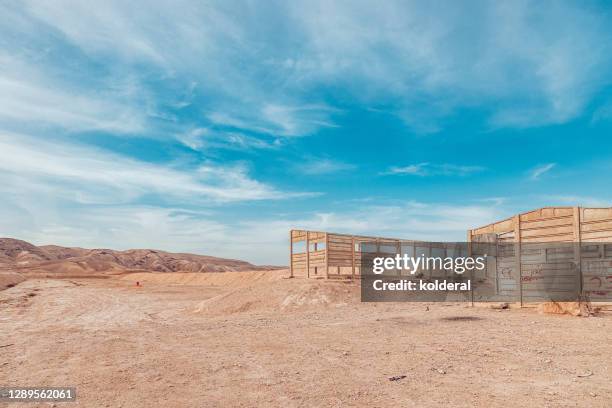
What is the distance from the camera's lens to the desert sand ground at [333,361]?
18.8 feet

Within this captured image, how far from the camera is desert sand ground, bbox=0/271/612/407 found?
5742 millimetres

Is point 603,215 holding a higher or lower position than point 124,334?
higher

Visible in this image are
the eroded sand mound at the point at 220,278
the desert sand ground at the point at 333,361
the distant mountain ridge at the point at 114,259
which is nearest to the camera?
the desert sand ground at the point at 333,361

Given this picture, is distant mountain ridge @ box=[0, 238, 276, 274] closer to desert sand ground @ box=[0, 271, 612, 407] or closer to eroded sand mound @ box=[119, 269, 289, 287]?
eroded sand mound @ box=[119, 269, 289, 287]

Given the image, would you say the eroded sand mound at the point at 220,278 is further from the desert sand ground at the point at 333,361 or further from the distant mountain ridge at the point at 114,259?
the distant mountain ridge at the point at 114,259

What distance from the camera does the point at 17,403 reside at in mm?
5777

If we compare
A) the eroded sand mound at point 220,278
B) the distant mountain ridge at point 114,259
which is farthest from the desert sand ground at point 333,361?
the distant mountain ridge at point 114,259

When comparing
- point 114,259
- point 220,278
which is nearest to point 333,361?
point 220,278

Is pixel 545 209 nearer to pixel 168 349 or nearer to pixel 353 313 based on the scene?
pixel 353 313

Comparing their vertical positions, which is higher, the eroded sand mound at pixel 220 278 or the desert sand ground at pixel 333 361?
the desert sand ground at pixel 333 361

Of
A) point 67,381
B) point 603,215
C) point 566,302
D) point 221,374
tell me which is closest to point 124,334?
point 67,381

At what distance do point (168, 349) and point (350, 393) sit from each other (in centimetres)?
475

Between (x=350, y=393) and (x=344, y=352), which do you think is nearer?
(x=350, y=393)

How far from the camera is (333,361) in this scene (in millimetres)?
7695
